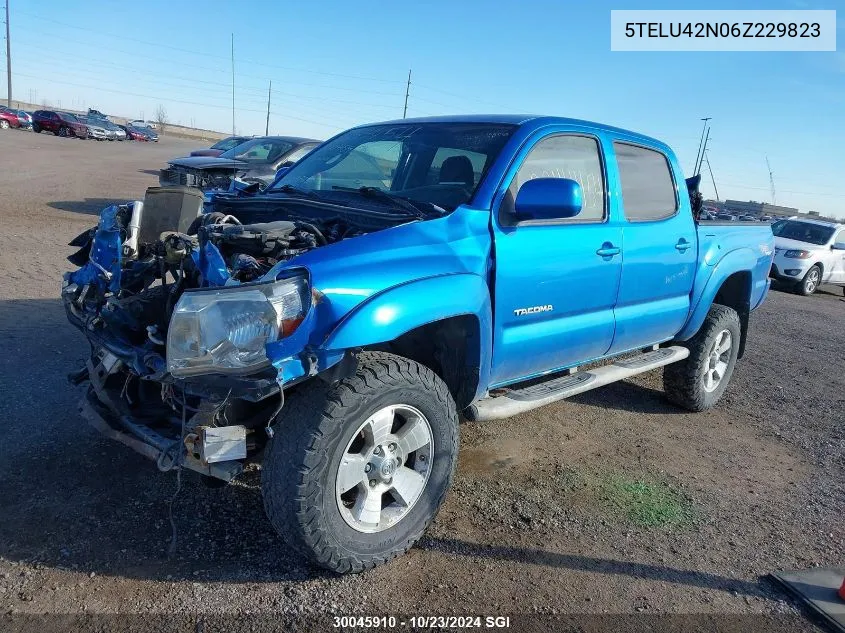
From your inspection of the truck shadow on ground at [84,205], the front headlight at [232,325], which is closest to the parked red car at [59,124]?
the truck shadow on ground at [84,205]

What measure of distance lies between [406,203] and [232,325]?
133 centimetres

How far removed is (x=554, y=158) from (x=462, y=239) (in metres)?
1.06

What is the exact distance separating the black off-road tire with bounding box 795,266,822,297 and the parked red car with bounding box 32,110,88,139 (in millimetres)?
41877

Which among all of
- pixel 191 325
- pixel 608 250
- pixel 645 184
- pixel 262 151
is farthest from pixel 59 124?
pixel 191 325

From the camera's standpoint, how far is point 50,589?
2617 millimetres

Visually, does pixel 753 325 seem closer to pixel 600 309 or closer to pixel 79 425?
pixel 600 309

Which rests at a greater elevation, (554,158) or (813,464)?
(554,158)

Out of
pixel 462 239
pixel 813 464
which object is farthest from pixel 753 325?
pixel 462 239

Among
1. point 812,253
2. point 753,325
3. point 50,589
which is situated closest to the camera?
point 50,589

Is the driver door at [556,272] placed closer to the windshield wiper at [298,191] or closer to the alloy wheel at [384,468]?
the alloy wheel at [384,468]

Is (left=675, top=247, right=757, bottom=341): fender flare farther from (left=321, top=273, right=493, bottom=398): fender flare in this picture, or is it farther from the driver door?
(left=321, top=273, right=493, bottom=398): fender flare

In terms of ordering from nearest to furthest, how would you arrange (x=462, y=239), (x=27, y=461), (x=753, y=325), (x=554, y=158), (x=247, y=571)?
(x=247, y=571), (x=462, y=239), (x=27, y=461), (x=554, y=158), (x=753, y=325)

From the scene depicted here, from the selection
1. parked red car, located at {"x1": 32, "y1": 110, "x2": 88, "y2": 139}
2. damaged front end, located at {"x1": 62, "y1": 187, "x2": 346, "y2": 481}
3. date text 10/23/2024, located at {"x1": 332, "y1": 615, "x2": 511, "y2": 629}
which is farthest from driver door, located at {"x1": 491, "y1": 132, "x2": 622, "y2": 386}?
parked red car, located at {"x1": 32, "y1": 110, "x2": 88, "y2": 139}

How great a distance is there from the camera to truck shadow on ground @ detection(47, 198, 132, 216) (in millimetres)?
12656
